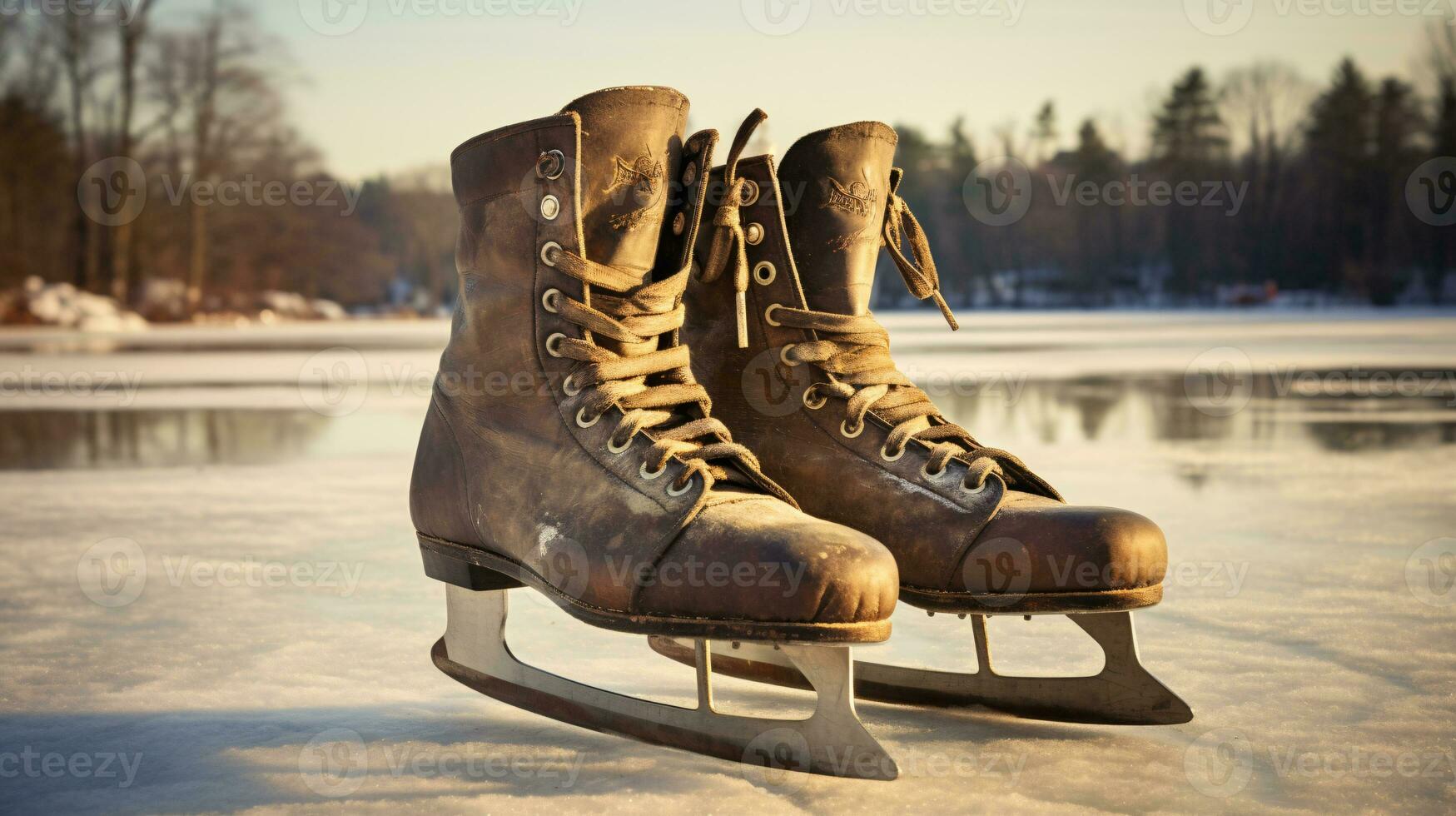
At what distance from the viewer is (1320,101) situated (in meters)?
40.9

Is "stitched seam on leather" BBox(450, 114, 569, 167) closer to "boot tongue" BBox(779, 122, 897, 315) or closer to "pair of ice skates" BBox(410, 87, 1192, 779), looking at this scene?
"pair of ice skates" BBox(410, 87, 1192, 779)

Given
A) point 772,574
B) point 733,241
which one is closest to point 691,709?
point 772,574

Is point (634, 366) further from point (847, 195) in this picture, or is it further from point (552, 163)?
point (847, 195)

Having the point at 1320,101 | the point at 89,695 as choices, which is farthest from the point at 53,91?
the point at 1320,101

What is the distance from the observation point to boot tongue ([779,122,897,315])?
5.50 feet

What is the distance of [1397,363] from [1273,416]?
4637mm

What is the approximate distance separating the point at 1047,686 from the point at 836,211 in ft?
2.33

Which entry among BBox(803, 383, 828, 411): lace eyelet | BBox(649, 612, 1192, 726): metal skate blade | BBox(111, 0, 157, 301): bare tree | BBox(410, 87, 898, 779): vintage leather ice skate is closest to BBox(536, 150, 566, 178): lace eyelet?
BBox(410, 87, 898, 779): vintage leather ice skate

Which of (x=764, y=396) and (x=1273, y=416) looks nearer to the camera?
(x=764, y=396)

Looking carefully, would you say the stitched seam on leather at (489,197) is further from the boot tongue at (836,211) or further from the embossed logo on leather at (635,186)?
the boot tongue at (836,211)

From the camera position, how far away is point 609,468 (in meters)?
1.41

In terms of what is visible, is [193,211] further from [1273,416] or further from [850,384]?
[850,384]

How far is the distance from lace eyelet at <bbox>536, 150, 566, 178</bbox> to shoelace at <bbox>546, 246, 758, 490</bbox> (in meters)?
0.09

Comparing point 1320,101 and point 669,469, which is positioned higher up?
point 1320,101
